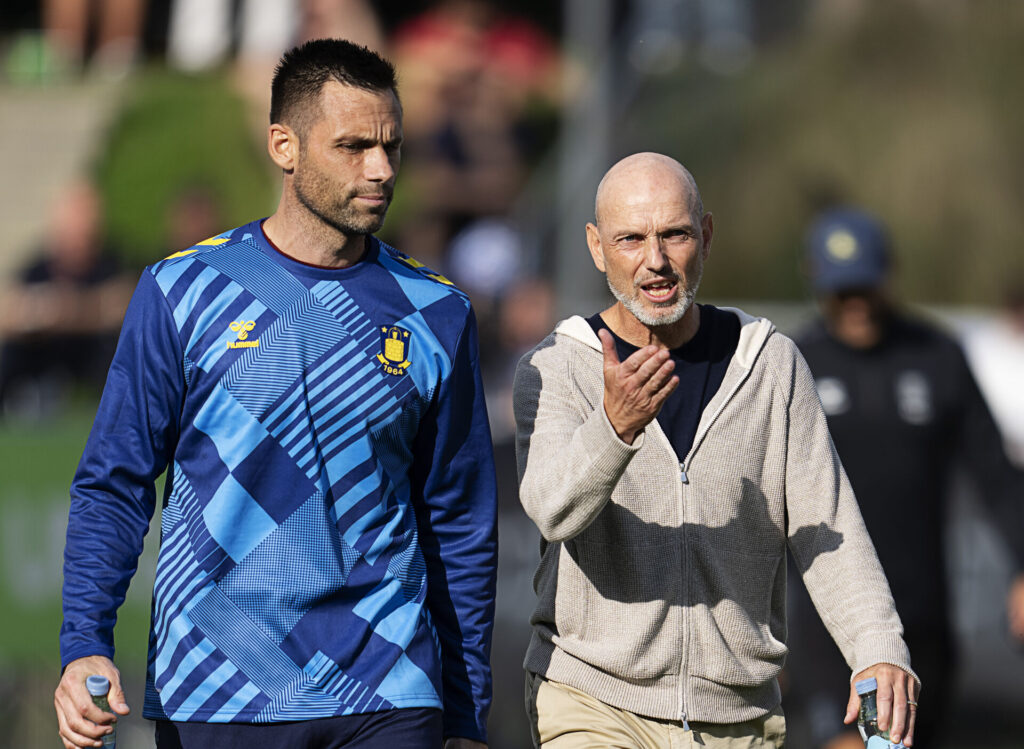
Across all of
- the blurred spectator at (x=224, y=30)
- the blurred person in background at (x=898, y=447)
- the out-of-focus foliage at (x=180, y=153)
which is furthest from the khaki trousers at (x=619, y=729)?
the blurred spectator at (x=224, y=30)

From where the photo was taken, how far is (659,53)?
1415cm

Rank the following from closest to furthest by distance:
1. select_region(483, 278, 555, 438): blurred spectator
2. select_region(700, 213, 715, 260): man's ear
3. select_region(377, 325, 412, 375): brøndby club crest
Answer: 1. select_region(377, 325, 412, 375): brøndby club crest
2. select_region(700, 213, 715, 260): man's ear
3. select_region(483, 278, 555, 438): blurred spectator

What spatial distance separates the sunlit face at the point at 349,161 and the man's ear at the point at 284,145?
3 cm

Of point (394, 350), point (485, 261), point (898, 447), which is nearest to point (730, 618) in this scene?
point (394, 350)

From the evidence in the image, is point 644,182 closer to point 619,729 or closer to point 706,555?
point 706,555

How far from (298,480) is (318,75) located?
101 cm

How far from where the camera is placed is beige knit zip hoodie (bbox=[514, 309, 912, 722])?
4094 millimetres

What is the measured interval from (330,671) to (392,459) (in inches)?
20.8

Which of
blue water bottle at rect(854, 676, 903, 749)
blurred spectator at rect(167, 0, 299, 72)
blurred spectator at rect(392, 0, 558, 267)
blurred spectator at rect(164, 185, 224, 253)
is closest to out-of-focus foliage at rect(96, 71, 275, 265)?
blurred spectator at rect(167, 0, 299, 72)

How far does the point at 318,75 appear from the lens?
412cm

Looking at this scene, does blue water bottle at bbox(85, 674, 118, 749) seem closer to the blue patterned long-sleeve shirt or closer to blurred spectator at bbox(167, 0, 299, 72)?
the blue patterned long-sleeve shirt

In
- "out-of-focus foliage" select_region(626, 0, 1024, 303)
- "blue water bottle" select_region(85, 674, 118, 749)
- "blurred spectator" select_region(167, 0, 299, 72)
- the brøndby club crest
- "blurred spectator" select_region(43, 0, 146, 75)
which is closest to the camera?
"blue water bottle" select_region(85, 674, 118, 749)

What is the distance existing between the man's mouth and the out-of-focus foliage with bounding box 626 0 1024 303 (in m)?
9.81

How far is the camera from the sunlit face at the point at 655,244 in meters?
4.08
